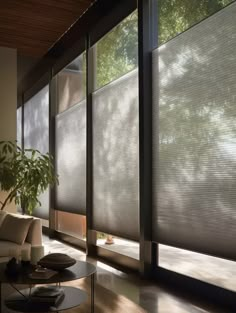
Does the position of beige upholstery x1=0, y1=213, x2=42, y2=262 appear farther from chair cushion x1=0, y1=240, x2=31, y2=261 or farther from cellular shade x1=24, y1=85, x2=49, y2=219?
cellular shade x1=24, y1=85, x2=49, y2=219

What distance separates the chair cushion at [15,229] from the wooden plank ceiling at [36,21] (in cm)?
288

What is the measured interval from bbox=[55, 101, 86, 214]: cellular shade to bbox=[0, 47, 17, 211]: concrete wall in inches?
35.7

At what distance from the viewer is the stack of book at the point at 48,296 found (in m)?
2.90

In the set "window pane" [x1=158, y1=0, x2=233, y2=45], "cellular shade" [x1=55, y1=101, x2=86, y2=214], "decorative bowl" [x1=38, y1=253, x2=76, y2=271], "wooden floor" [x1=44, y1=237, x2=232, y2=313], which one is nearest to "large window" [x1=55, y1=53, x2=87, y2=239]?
"cellular shade" [x1=55, y1=101, x2=86, y2=214]

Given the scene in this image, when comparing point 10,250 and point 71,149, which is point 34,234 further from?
point 71,149

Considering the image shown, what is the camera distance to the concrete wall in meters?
6.73

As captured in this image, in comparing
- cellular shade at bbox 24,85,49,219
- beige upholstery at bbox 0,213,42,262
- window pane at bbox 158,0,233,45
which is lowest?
beige upholstery at bbox 0,213,42,262

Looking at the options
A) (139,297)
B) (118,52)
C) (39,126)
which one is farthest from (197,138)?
(39,126)

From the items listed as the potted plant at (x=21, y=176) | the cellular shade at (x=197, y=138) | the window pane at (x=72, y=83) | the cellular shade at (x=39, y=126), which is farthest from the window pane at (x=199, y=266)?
the cellular shade at (x=39, y=126)

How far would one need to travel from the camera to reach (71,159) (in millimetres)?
6820

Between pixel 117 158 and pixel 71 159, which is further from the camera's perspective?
pixel 71 159

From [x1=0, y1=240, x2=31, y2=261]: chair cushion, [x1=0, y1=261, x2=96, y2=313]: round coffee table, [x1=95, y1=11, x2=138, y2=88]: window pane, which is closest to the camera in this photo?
[x1=0, y1=261, x2=96, y2=313]: round coffee table

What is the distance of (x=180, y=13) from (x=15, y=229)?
9.82ft

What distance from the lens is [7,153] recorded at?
6.70 meters
